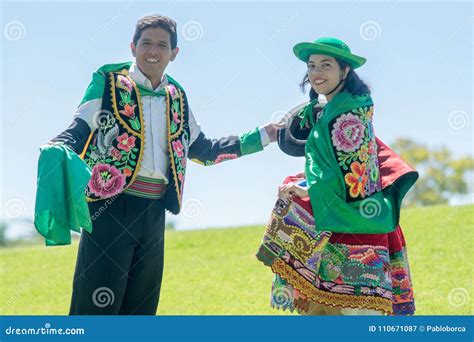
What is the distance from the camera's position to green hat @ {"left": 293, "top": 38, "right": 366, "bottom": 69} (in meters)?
4.20

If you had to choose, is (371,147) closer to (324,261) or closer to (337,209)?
(337,209)

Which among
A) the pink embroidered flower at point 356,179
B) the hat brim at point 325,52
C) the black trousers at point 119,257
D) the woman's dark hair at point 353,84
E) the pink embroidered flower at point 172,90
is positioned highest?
the hat brim at point 325,52

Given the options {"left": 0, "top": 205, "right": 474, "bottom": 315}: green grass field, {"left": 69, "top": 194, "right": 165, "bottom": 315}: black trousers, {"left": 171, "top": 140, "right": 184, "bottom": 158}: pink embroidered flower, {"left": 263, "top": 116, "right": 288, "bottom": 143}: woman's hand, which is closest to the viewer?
{"left": 69, "top": 194, "right": 165, "bottom": 315}: black trousers

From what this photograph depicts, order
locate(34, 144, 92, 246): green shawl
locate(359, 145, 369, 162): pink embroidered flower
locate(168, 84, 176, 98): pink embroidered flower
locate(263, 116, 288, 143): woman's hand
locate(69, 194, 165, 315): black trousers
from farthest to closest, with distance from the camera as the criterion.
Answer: locate(263, 116, 288, 143): woman's hand
locate(168, 84, 176, 98): pink embroidered flower
locate(359, 145, 369, 162): pink embroidered flower
locate(69, 194, 165, 315): black trousers
locate(34, 144, 92, 246): green shawl

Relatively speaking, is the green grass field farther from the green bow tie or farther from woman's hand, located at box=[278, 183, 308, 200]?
the green bow tie

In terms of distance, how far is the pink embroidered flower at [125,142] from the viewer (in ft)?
13.8

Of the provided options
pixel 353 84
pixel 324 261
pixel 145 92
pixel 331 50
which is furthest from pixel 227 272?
pixel 331 50

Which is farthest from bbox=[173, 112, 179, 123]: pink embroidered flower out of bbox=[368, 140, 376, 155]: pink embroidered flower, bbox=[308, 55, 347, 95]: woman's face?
bbox=[368, 140, 376, 155]: pink embroidered flower

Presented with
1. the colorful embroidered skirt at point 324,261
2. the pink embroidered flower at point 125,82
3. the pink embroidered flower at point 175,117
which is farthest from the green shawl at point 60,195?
the colorful embroidered skirt at point 324,261

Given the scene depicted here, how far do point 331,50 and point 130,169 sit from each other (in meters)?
1.26

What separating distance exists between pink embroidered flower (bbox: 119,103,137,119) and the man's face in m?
0.22

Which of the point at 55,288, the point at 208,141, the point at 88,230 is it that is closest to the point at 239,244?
the point at 55,288

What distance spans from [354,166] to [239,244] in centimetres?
691

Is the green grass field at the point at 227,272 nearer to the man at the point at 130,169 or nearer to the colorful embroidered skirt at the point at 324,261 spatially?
the colorful embroidered skirt at the point at 324,261
